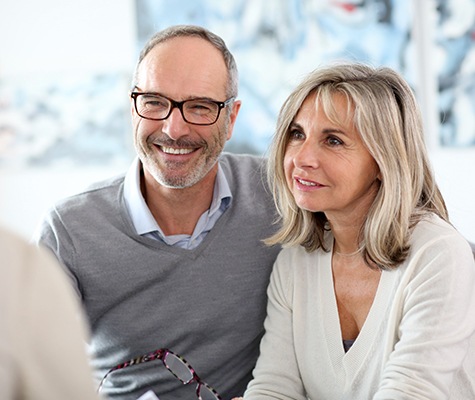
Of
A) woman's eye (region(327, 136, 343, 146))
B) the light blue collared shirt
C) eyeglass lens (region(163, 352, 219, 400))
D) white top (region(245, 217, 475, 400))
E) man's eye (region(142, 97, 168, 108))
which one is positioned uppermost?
man's eye (region(142, 97, 168, 108))

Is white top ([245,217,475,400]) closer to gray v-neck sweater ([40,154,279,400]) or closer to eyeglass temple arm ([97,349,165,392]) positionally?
gray v-neck sweater ([40,154,279,400])

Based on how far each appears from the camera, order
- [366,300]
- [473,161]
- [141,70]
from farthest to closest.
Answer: [473,161] < [141,70] < [366,300]

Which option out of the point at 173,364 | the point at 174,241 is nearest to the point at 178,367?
the point at 173,364

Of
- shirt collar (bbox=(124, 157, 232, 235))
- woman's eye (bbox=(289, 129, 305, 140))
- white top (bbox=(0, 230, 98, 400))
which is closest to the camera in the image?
white top (bbox=(0, 230, 98, 400))

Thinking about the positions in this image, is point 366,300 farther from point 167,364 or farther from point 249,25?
point 249,25

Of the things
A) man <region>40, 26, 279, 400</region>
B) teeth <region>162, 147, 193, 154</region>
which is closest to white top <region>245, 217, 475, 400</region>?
man <region>40, 26, 279, 400</region>

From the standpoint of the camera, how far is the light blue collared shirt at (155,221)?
2.03 meters

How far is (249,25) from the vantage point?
14.9 feet

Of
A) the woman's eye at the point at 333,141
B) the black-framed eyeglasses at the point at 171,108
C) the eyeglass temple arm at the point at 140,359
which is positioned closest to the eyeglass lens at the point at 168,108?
the black-framed eyeglasses at the point at 171,108

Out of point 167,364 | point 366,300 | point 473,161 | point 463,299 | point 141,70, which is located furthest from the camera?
point 473,161

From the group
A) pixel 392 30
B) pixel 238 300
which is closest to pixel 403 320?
pixel 238 300

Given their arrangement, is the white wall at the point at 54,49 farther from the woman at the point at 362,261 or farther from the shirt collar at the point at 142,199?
the woman at the point at 362,261

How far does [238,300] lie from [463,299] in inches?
23.3

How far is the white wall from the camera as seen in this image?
4715 mm
